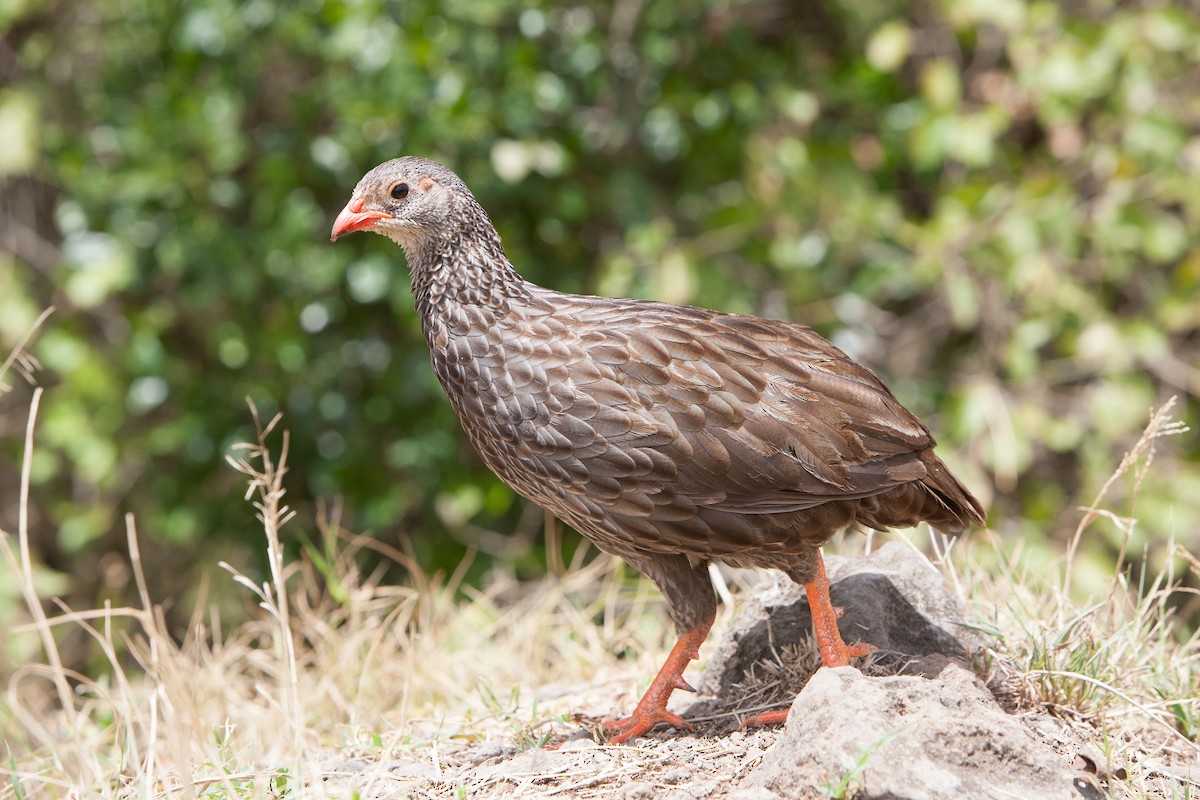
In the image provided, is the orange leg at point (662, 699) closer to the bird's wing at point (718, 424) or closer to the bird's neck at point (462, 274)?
the bird's wing at point (718, 424)

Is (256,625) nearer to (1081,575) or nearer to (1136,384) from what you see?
(1081,575)

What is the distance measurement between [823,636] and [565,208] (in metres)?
3.33

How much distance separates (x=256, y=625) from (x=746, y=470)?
2284 mm

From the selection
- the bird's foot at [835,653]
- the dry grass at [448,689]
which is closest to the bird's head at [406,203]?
the dry grass at [448,689]

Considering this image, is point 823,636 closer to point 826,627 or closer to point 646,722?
point 826,627

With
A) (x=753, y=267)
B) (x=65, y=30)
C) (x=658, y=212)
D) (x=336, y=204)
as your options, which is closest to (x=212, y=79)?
(x=336, y=204)

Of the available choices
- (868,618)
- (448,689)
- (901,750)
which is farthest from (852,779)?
(448,689)

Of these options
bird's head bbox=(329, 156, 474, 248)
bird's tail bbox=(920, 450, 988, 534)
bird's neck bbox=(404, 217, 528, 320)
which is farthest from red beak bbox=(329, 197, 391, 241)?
bird's tail bbox=(920, 450, 988, 534)

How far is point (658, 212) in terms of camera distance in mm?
6676

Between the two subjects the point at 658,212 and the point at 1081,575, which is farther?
the point at 658,212

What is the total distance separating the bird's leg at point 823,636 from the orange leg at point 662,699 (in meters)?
0.26

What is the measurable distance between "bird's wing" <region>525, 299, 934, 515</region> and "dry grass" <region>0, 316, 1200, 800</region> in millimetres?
569

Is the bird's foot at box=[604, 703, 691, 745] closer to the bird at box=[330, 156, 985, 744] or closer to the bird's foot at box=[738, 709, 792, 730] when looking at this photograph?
the bird at box=[330, 156, 985, 744]

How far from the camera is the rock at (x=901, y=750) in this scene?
268cm
